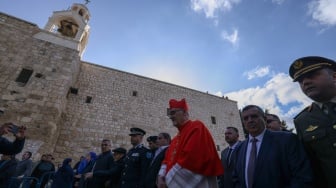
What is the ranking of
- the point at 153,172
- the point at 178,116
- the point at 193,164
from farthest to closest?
the point at 153,172
the point at 178,116
the point at 193,164

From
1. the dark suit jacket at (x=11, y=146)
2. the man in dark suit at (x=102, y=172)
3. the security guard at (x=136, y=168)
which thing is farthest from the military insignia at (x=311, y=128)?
the dark suit jacket at (x=11, y=146)

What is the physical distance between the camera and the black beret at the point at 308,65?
5.36 ft

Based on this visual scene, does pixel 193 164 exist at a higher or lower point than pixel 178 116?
lower

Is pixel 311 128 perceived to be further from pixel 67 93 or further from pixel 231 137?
pixel 67 93

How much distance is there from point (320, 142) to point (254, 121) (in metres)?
0.62

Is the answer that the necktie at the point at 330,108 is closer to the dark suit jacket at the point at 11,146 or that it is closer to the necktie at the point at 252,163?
the necktie at the point at 252,163

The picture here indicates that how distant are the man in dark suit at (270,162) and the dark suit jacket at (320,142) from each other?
8 cm

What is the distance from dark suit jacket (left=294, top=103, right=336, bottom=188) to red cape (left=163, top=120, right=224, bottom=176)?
822 mm

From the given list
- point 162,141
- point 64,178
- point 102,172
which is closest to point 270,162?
point 162,141

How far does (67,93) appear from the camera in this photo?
9.69 meters

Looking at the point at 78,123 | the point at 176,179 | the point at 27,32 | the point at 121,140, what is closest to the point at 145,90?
the point at 121,140

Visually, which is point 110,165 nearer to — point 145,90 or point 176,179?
point 176,179

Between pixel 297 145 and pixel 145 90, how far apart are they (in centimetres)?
1135

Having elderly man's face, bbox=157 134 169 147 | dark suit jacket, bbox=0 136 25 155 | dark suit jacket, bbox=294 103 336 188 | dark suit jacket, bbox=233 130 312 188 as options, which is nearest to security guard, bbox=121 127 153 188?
elderly man's face, bbox=157 134 169 147
